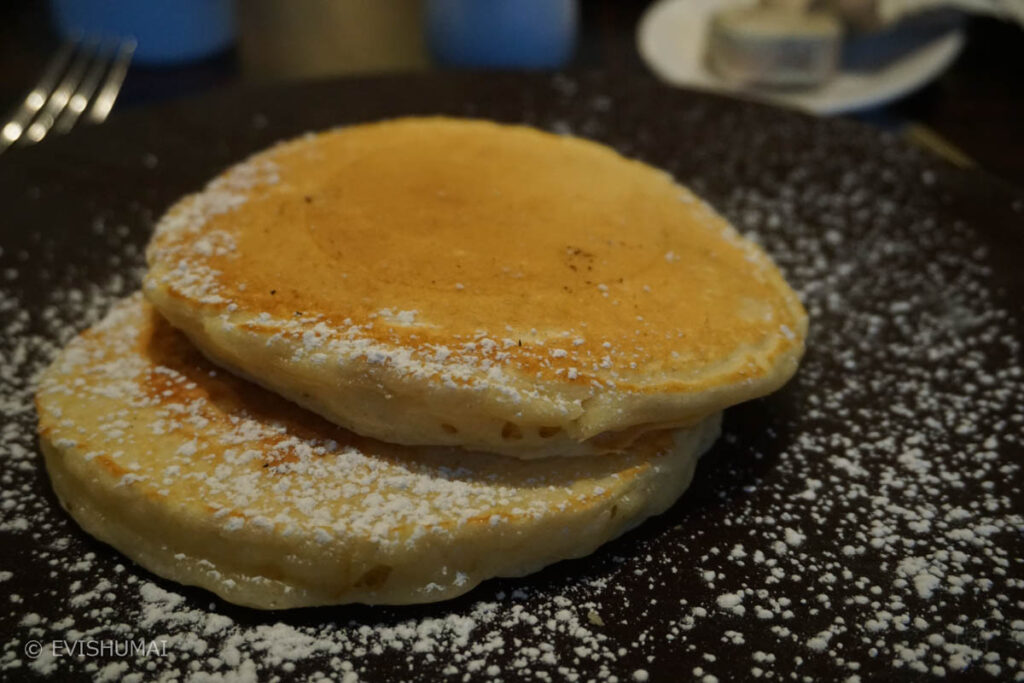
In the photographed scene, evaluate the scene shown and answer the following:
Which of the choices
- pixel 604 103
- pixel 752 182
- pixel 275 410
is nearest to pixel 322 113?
pixel 604 103

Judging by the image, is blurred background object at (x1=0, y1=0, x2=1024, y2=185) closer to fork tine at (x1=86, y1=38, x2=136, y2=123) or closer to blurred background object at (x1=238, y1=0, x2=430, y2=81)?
blurred background object at (x1=238, y1=0, x2=430, y2=81)

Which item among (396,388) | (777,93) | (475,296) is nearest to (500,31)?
(777,93)

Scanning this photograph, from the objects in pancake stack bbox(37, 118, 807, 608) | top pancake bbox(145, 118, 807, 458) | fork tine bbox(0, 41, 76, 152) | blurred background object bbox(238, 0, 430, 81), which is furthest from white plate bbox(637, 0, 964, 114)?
fork tine bbox(0, 41, 76, 152)

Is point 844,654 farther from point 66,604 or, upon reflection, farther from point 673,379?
point 66,604

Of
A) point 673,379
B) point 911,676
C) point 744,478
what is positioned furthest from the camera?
point 744,478

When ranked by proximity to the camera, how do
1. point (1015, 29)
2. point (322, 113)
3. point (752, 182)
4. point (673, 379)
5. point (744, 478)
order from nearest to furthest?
point (673, 379), point (744, 478), point (752, 182), point (322, 113), point (1015, 29)

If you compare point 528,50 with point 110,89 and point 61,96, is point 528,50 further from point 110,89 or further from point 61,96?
point 61,96
